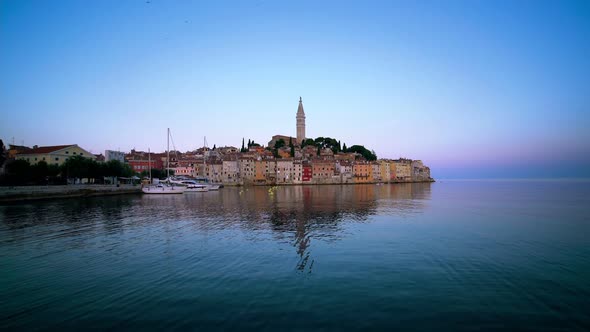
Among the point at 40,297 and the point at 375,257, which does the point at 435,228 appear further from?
the point at 40,297

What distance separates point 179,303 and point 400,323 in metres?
4.92

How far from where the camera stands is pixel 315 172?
9738 centimetres

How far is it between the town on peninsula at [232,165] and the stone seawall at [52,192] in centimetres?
736

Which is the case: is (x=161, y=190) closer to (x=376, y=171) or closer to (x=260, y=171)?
(x=260, y=171)

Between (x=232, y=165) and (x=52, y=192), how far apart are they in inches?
2087

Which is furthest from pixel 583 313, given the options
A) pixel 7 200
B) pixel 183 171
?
pixel 183 171

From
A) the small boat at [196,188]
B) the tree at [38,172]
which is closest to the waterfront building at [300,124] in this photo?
the small boat at [196,188]

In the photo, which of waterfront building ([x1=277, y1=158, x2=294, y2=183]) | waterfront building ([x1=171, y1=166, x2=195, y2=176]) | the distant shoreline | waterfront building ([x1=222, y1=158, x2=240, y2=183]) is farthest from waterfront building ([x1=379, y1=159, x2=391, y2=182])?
the distant shoreline

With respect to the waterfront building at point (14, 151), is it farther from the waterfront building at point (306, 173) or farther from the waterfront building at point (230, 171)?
the waterfront building at point (306, 173)

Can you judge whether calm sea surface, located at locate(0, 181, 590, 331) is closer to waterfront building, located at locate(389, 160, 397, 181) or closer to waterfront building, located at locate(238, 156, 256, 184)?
waterfront building, located at locate(238, 156, 256, 184)

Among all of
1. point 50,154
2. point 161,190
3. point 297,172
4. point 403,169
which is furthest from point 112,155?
point 403,169

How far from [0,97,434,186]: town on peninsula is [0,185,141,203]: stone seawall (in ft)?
24.1

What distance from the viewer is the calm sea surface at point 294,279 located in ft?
22.1

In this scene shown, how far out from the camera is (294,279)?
920 centimetres
